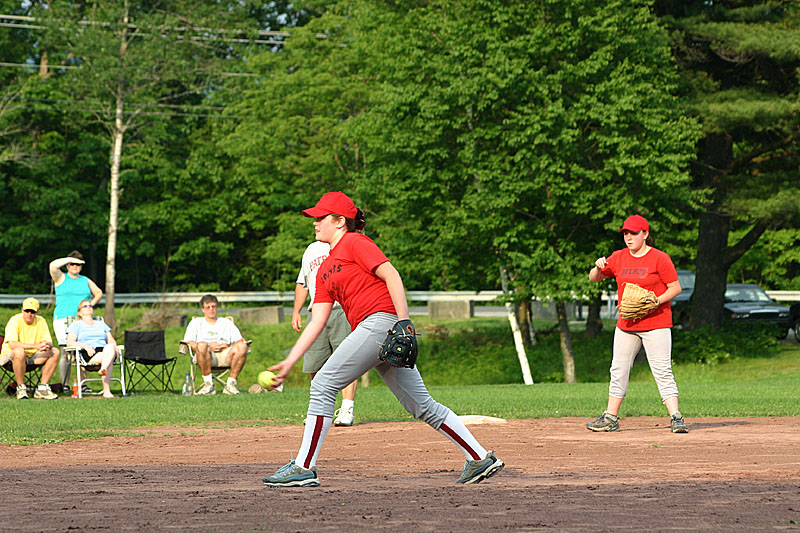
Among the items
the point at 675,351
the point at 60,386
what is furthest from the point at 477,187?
the point at 60,386

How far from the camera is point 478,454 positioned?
6.66 meters

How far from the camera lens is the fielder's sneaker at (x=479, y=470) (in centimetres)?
656

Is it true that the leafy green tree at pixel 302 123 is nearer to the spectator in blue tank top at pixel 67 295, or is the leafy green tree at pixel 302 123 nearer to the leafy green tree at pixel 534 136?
the leafy green tree at pixel 534 136

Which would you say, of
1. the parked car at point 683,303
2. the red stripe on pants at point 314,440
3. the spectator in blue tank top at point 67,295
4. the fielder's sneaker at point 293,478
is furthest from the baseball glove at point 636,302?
the parked car at point 683,303

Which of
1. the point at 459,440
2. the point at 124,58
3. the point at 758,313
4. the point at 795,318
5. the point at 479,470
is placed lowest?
the point at 795,318

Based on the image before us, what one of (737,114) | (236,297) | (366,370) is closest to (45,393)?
(366,370)

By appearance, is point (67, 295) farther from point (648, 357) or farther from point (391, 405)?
point (648, 357)

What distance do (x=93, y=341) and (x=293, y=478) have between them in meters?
10.3

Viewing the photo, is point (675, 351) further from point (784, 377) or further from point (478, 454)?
point (478, 454)

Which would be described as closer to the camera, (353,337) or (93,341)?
(353,337)

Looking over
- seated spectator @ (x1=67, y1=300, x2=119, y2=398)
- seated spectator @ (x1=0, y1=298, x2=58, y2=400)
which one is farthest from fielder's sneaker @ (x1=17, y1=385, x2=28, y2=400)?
seated spectator @ (x1=67, y1=300, x2=119, y2=398)

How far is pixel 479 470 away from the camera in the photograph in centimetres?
657

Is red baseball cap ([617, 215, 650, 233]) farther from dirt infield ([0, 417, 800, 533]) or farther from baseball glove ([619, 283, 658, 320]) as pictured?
dirt infield ([0, 417, 800, 533])

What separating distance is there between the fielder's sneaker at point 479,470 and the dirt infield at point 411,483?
0.11 m
